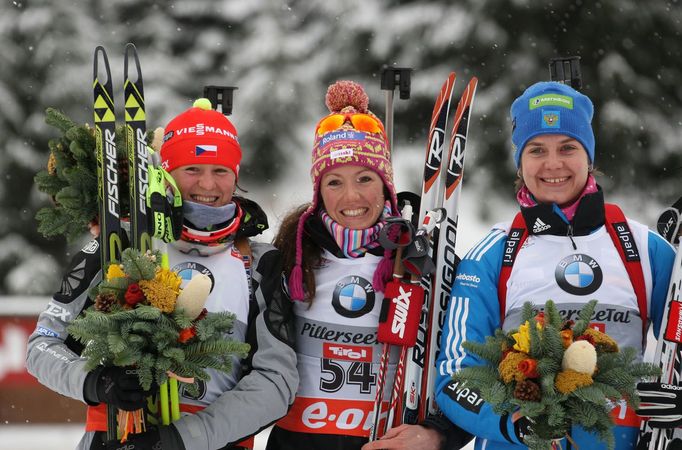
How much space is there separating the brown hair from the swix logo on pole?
0.69m

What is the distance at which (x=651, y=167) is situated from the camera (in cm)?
995

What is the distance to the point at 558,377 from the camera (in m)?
2.47

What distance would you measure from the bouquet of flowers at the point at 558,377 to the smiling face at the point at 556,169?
1.98 feet

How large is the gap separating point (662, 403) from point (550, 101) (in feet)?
3.64

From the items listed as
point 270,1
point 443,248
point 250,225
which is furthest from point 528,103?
point 270,1

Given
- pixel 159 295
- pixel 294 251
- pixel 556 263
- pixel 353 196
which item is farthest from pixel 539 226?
pixel 159 295

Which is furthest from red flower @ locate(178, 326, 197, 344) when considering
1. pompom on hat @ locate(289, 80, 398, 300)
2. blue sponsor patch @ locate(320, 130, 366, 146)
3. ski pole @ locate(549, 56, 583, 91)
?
ski pole @ locate(549, 56, 583, 91)

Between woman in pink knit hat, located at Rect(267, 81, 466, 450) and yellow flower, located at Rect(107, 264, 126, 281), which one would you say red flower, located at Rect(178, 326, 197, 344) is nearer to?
yellow flower, located at Rect(107, 264, 126, 281)

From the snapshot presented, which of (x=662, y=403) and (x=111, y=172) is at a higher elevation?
(x=111, y=172)

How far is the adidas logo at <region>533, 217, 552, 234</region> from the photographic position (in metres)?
3.04

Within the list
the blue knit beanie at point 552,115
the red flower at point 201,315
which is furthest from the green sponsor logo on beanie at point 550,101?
the red flower at point 201,315

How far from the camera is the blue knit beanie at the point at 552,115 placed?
3.08m

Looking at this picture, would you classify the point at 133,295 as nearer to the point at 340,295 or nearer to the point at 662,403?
the point at 340,295

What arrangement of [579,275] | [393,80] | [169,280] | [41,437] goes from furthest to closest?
[41,437], [393,80], [579,275], [169,280]
